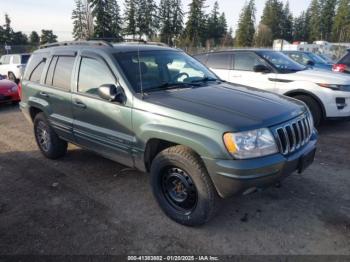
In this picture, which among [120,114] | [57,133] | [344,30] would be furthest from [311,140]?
[344,30]

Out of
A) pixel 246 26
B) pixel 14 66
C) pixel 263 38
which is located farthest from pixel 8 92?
pixel 246 26

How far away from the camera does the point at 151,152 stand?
354 cm

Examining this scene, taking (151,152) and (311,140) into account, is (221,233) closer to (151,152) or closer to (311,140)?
(151,152)

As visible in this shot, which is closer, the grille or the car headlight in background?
the grille

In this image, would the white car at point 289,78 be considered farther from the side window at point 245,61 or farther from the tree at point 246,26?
the tree at point 246,26

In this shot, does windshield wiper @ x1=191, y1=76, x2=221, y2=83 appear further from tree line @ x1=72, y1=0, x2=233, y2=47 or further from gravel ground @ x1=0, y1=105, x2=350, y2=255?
tree line @ x1=72, y1=0, x2=233, y2=47

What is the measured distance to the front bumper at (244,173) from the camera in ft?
9.13

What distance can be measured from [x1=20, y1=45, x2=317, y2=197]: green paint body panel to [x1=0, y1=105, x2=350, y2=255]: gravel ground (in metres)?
0.54

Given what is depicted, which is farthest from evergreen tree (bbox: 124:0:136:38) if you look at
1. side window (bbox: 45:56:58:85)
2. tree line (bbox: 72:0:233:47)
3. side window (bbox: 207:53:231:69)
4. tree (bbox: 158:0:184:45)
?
side window (bbox: 45:56:58:85)

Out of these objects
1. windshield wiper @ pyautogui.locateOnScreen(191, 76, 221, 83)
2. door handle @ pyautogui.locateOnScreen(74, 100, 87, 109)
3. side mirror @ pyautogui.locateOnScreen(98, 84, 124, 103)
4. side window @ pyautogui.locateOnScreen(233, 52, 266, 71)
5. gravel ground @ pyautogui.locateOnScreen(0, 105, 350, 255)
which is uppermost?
side window @ pyautogui.locateOnScreen(233, 52, 266, 71)

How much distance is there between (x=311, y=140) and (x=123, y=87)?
2223mm

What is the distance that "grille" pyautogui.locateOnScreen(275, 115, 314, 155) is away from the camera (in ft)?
9.93

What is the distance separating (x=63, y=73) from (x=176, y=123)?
2.33 meters

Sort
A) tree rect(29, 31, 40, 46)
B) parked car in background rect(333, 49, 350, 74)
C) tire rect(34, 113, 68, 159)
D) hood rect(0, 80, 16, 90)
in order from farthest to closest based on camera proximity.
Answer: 1. tree rect(29, 31, 40, 46)
2. hood rect(0, 80, 16, 90)
3. parked car in background rect(333, 49, 350, 74)
4. tire rect(34, 113, 68, 159)
